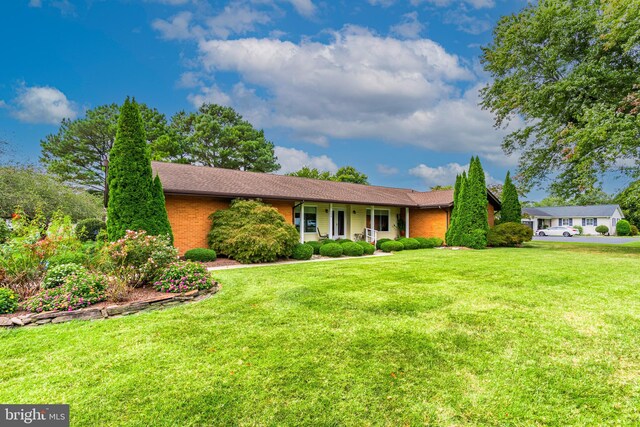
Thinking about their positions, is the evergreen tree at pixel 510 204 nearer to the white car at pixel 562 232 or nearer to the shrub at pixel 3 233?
the white car at pixel 562 232

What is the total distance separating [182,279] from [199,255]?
5148 mm

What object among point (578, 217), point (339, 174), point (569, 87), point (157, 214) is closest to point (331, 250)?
point (157, 214)

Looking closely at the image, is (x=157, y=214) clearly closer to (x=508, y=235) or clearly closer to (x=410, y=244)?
(x=410, y=244)

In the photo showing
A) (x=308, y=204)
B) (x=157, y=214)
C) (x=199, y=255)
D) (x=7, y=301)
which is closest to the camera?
(x=7, y=301)

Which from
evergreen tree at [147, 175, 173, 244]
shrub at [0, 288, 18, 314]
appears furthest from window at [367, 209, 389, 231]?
shrub at [0, 288, 18, 314]

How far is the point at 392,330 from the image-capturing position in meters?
4.18

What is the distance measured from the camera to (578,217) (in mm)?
41000

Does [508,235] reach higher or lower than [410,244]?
higher

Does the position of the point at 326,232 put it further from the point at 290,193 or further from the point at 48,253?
the point at 48,253

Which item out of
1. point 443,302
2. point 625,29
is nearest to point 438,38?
point 625,29

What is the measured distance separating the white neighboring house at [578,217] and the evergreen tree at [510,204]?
68.5 ft

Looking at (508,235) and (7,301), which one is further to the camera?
(508,235)

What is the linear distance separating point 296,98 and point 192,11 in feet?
23.6

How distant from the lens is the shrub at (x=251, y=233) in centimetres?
1123
